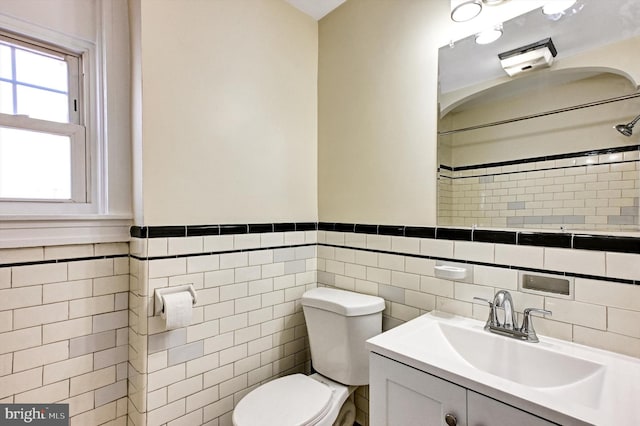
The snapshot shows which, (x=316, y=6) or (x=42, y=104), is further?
(x=316, y=6)

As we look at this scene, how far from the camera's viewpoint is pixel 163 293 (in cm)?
134

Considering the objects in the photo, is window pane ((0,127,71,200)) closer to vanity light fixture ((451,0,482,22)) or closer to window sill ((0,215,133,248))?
window sill ((0,215,133,248))

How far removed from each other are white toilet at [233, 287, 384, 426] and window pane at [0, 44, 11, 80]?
1597 millimetres

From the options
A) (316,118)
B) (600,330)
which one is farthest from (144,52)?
(600,330)

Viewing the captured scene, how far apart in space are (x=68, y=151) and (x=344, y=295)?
57.1 inches

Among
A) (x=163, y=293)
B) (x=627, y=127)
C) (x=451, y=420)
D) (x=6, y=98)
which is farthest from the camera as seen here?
(x=163, y=293)

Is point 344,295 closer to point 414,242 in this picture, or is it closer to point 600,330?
point 414,242

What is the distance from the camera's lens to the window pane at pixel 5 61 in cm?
124

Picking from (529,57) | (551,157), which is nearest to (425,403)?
(551,157)

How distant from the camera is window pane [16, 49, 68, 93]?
1.28 m

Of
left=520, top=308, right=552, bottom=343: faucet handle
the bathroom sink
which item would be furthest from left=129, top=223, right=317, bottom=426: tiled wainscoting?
left=520, top=308, right=552, bottom=343: faucet handle

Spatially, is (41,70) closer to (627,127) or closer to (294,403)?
(294,403)

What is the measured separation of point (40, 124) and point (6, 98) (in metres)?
0.13

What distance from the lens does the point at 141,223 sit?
1.33m
